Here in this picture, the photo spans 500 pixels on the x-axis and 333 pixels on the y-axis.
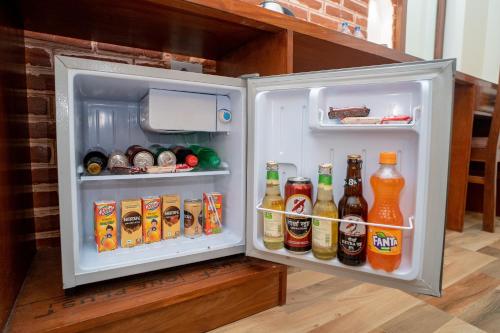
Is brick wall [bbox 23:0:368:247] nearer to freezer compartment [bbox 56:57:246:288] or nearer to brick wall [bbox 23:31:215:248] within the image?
brick wall [bbox 23:31:215:248]

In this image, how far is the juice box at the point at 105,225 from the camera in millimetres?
957

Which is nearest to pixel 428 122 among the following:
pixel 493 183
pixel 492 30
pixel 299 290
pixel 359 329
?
pixel 359 329

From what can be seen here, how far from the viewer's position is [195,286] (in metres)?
0.88

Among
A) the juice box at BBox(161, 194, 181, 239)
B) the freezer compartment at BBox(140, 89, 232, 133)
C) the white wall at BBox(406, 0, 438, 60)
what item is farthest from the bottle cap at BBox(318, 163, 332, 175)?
the white wall at BBox(406, 0, 438, 60)

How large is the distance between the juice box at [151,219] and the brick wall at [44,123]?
447mm

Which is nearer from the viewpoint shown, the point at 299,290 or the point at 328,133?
the point at 328,133

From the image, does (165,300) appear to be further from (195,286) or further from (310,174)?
(310,174)

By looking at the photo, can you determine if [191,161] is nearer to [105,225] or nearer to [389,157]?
[105,225]

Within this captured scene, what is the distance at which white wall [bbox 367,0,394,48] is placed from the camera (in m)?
1.88

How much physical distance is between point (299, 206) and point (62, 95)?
69 centimetres

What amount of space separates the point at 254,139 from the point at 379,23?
1.47 metres

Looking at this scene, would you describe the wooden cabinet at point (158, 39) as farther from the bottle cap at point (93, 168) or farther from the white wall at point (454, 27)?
the white wall at point (454, 27)

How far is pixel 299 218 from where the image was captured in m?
0.88

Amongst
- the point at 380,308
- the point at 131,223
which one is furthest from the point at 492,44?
the point at 131,223
